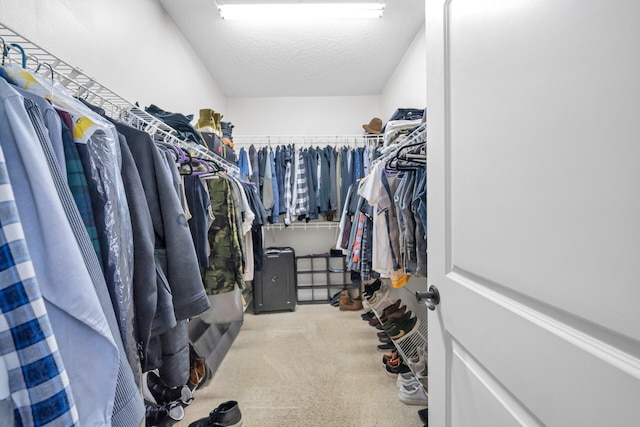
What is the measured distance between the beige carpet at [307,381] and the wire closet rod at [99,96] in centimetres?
158

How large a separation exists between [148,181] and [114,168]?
0.24 meters

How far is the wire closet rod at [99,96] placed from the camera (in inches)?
33.5

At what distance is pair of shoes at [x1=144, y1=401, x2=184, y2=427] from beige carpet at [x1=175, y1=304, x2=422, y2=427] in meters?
0.06

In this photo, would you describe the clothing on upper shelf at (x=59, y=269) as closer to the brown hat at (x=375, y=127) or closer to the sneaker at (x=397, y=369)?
the sneaker at (x=397, y=369)

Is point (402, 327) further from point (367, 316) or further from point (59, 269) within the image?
point (59, 269)

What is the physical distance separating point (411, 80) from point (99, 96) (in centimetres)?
258

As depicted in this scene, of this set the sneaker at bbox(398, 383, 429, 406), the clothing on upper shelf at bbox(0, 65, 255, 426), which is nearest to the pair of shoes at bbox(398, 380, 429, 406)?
the sneaker at bbox(398, 383, 429, 406)

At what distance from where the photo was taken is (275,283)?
3.23 m

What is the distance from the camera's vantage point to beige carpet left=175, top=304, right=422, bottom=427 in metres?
1.57

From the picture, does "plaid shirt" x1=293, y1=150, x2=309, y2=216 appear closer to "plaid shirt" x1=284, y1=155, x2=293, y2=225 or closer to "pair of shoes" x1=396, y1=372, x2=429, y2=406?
"plaid shirt" x1=284, y1=155, x2=293, y2=225

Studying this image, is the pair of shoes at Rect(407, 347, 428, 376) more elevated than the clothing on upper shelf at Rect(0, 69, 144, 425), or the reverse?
the clothing on upper shelf at Rect(0, 69, 144, 425)

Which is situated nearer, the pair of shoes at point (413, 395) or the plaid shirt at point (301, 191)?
the pair of shoes at point (413, 395)

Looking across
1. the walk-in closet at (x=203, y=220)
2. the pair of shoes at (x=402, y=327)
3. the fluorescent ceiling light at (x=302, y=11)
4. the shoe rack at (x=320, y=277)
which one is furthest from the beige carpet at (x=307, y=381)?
the fluorescent ceiling light at (x=302, y=11)

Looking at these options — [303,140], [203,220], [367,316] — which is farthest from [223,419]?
[303,140]
